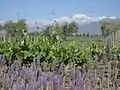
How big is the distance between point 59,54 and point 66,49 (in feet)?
1.05

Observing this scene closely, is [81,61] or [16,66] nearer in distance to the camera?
[16,66]

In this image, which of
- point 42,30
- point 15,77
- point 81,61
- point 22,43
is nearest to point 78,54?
point 81,61

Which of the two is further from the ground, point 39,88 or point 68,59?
point 39,88

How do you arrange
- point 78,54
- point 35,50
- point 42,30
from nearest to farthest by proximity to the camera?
1. point 35,50
2. point 78,54
3. point 42,30

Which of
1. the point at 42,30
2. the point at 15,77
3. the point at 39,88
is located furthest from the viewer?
the point at 42,30

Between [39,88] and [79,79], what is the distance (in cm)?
45

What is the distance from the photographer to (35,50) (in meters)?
8.66

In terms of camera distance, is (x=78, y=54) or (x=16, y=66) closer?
(x=16, y=66)

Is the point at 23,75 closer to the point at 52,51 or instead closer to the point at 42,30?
the point at 52,51

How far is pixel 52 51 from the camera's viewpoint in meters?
8.78

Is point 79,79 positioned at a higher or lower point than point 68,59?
higher

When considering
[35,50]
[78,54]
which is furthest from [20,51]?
[78,54]

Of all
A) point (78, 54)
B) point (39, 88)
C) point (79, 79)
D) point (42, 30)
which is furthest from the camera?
point (42, 30)

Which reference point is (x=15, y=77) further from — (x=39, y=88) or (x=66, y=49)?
(x=66, y=49)
